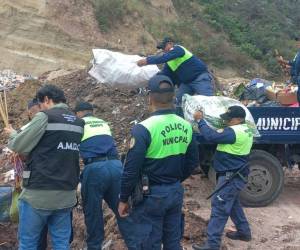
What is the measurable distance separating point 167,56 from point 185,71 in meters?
0.48

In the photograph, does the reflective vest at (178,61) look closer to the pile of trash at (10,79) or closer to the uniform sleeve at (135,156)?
the uniform sleeve at (135,156)

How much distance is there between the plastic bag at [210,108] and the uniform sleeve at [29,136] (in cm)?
291

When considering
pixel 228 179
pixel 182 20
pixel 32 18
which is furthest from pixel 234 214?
pixel 182 20

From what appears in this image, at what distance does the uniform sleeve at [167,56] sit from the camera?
325 inches

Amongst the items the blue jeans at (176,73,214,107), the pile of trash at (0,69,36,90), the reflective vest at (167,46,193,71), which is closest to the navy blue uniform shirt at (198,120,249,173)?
the blue jeans at (176,73,214,107)

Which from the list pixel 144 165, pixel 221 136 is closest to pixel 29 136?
pixel 144 165

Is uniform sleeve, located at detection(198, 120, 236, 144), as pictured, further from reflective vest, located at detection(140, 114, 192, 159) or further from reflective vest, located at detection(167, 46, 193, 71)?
reflective vest, located at detection(167, 46, 193, 71)

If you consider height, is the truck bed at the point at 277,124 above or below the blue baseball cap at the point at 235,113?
below

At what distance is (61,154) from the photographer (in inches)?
205

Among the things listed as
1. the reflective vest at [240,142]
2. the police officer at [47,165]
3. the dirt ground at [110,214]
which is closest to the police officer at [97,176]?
the dirt ground at [110,214]

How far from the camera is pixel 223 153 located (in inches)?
263

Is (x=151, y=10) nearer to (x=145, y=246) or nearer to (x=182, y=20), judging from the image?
(x=182, y=20)

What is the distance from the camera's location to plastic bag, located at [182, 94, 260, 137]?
7.43m

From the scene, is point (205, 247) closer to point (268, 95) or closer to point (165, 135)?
point (165, 135)
